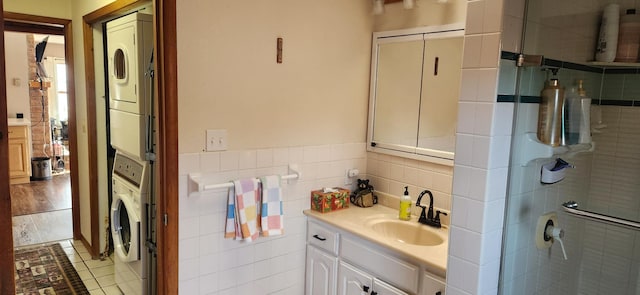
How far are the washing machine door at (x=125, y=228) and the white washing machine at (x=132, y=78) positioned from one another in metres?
0.36

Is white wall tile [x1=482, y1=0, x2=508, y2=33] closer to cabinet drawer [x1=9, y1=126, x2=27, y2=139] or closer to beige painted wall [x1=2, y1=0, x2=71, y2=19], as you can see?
beige painted wall [x1=2, y1=0, x2=71, y2=19]

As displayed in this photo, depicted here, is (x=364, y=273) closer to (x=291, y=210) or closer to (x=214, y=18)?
(x=291, y=210)

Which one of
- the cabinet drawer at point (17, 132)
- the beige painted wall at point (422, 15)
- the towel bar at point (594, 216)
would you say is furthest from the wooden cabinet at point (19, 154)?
the towel bar at point (594, 216)

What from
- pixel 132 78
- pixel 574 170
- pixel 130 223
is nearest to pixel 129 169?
pixel 130 223

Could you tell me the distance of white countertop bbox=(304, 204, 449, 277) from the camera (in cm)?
192

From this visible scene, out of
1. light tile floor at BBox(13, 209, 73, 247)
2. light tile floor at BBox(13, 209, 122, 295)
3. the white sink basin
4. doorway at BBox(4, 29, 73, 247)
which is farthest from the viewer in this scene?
doorway at BBox(4, 29, 73, 247)

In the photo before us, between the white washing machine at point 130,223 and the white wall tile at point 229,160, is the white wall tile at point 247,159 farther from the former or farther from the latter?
the white washing machine at point 130,223

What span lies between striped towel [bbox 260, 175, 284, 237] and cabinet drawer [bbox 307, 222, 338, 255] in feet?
0.91

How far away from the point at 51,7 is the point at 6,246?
2.75 m

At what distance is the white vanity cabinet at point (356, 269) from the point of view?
2.02 m

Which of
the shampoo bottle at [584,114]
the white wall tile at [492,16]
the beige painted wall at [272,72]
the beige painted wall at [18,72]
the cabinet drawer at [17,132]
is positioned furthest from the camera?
the beige painted wall at [18,72]

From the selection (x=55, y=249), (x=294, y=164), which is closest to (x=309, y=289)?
(x=294, y=164)

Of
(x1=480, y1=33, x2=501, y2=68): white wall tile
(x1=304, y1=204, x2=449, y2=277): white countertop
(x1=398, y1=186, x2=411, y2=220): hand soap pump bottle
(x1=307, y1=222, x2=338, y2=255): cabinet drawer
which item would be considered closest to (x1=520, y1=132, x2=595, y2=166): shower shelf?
(x1=480, y1=33, x2=501, y2=68): white wall tile

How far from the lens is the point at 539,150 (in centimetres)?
167
